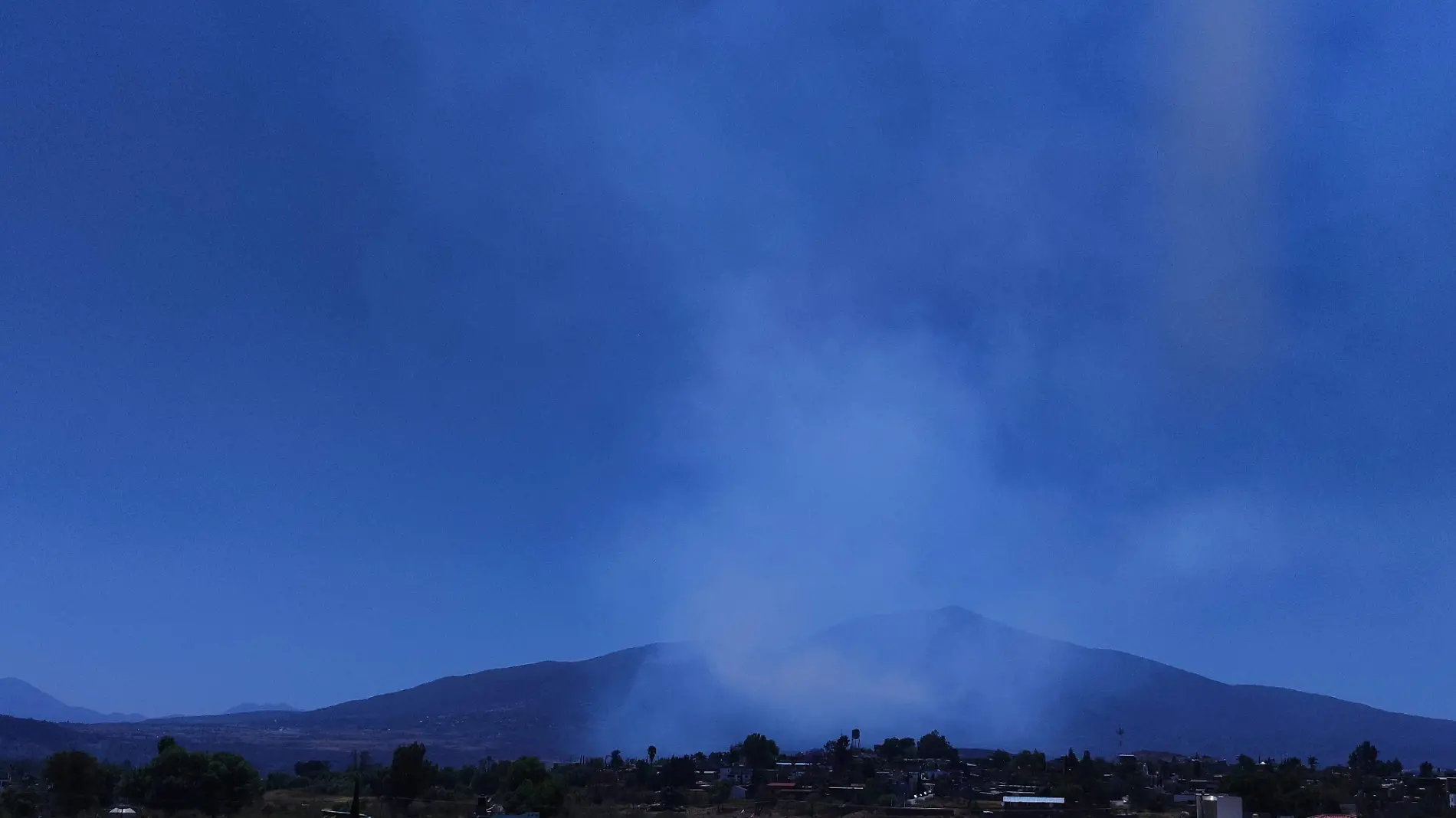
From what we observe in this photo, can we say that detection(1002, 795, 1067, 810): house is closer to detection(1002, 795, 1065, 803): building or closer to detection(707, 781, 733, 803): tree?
detection(1002, 795, 1065, 803): building

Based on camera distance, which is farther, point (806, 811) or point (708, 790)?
point (708, 790)

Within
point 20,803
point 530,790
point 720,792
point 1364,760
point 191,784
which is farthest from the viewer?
point 1364,760

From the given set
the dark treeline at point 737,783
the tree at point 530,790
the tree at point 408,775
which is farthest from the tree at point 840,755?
the tree at point 408,775

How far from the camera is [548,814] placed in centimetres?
5366

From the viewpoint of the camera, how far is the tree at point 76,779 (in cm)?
5375

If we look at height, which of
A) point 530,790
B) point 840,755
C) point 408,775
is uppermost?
point 530,790

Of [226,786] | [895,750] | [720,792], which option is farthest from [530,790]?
[895,750]

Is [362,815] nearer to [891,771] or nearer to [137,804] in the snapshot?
[137,804]

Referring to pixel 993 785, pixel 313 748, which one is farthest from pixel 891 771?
pixel 313 748

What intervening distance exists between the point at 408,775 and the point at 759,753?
125 ft

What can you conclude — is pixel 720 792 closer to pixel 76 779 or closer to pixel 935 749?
pixel 76 779

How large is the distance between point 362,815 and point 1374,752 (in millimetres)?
90105

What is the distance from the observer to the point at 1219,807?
120ft

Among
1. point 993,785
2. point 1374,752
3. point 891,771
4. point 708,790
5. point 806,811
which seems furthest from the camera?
point 1374,752
